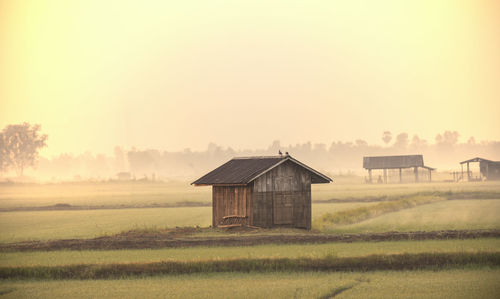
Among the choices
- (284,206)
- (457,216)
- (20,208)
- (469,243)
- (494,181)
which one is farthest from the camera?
(494,181)

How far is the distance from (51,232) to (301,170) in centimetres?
1851

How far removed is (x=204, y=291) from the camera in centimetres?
2139

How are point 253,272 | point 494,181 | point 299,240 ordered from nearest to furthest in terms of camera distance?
point 253,272 < point 299,240 < point 494,181

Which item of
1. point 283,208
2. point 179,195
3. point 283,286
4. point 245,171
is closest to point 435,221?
point 283,208

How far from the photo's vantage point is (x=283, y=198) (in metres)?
37.8

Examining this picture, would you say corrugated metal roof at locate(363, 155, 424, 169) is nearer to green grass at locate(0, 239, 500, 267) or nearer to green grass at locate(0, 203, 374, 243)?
green grass at locate(0, 203, 374, 243)

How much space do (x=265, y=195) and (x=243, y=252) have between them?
375 inches

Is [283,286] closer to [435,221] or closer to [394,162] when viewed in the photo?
[435,221]

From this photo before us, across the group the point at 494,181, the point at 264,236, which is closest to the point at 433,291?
the point at 264,236

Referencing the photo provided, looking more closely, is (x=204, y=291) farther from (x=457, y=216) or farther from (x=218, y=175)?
(x=457, y=216)

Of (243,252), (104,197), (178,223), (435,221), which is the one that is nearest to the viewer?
(243,252)

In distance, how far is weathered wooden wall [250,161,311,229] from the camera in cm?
3722

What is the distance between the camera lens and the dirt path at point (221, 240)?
104 ft

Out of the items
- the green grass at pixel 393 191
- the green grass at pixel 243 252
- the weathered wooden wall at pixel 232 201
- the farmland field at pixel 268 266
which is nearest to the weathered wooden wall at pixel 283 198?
the weathered wooden wall at pixel 232 201
